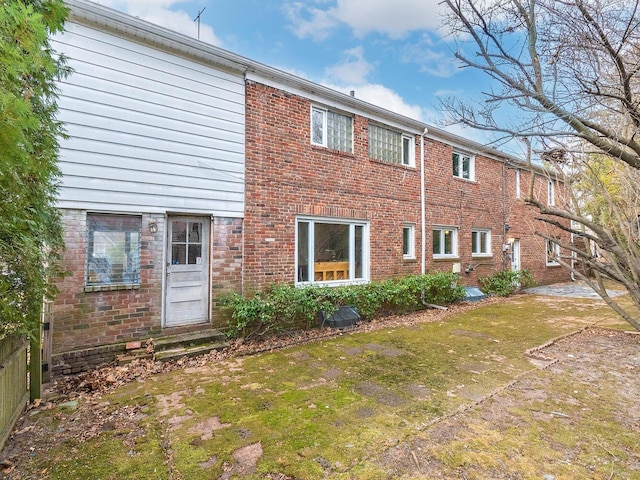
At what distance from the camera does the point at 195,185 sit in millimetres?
5848

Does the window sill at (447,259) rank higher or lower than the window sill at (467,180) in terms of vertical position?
lower

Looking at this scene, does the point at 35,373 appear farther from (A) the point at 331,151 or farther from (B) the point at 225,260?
(A) the point at 331,151

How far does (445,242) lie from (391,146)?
151 inches

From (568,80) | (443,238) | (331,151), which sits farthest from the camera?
(443,238)

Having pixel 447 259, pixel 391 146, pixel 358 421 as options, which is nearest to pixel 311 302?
pixel 358 421

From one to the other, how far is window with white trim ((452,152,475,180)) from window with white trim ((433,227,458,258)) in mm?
2080

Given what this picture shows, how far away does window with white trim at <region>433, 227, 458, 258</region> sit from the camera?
10562mm

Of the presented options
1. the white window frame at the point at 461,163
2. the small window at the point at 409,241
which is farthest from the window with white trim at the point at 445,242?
the white window frame at the point at 461,163

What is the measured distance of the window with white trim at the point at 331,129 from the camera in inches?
303

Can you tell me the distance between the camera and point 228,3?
24.8 feet

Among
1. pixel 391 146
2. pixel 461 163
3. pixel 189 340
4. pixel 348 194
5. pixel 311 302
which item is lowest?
pixel 189 340

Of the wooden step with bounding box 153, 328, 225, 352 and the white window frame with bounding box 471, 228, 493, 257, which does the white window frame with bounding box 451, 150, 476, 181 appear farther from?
the wooden step with bounding box 153, 328, 225, 352

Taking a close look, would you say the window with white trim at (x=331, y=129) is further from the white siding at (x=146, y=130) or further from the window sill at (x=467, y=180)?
the window sill at (x=467, y=180)

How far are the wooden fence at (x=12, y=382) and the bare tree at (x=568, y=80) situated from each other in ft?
16.4
